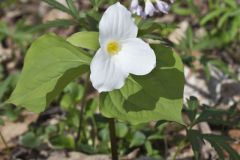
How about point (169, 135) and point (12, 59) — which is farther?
point (12, 59)

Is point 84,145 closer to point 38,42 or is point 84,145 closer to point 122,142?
point 122,142

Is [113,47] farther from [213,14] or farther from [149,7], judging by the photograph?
Result: [213,14]

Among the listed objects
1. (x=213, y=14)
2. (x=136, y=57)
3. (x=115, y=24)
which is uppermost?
(x=115, y=24)

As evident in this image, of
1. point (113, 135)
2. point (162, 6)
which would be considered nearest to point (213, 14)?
point (162, 6)

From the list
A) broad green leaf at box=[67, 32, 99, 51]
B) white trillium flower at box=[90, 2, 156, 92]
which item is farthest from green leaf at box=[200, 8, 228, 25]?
white trillium flower at box=[90, 2, 156, 92]

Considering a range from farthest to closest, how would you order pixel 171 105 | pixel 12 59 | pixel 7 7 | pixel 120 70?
pixel 7 7 → pixel 12 59 → pixel 171 105 → pixel 120 70

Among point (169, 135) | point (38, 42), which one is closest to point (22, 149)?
point (169, 135)

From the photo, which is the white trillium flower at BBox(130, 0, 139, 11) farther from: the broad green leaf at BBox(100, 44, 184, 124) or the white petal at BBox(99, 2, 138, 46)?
the white petal at BBox(99, 2, 138, 46)

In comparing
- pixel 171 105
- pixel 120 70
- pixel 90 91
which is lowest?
pixel 90 91
